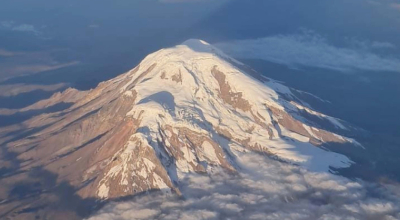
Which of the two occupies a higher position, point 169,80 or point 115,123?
point 169,80

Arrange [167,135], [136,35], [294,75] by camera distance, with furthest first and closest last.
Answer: [136,35] → [294,75] → [167,135]

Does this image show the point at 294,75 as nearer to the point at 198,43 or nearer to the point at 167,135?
the point at 198,43

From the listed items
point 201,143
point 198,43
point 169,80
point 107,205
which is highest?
point 198,43

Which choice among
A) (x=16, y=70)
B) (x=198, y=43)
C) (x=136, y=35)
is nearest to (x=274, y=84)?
(x=198, y=43)

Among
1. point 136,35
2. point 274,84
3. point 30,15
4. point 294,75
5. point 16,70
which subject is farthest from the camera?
point 30,15

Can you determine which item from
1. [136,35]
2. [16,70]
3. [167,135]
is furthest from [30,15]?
[167,135]

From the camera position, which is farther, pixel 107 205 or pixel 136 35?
pixel 136 35
